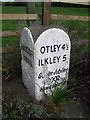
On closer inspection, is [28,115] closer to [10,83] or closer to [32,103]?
[32,103]

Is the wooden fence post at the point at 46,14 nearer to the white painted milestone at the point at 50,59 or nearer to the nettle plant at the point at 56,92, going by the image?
the white painted milestone at the point at 50,59

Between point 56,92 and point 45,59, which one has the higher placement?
point 45,59

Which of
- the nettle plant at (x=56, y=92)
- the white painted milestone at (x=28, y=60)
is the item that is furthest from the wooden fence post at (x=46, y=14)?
the nettle plant at (x=56, y=92)

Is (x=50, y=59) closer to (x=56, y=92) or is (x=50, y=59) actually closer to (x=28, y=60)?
(x=28, y=60)

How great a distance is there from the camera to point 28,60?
175 inches

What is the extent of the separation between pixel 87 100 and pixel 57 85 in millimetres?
470

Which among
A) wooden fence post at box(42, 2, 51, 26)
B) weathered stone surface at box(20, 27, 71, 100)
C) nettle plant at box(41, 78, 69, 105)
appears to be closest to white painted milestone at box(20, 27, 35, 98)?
weathered stone surface at box(20, 27, 71, 100)

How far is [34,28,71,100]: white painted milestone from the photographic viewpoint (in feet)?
13.8

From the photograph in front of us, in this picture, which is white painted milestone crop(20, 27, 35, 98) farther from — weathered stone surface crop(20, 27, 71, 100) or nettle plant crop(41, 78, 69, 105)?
nettle plant crop(41, 78, 69, 105)

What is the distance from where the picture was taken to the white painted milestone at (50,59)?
13.8 feet

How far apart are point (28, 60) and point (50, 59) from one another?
1.06 ft

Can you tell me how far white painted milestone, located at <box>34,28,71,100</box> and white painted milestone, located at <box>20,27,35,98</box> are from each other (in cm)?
9

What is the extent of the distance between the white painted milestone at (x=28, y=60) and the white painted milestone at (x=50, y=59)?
0.09 m

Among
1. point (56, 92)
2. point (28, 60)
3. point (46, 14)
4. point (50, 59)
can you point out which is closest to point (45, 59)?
point (50, 59)
